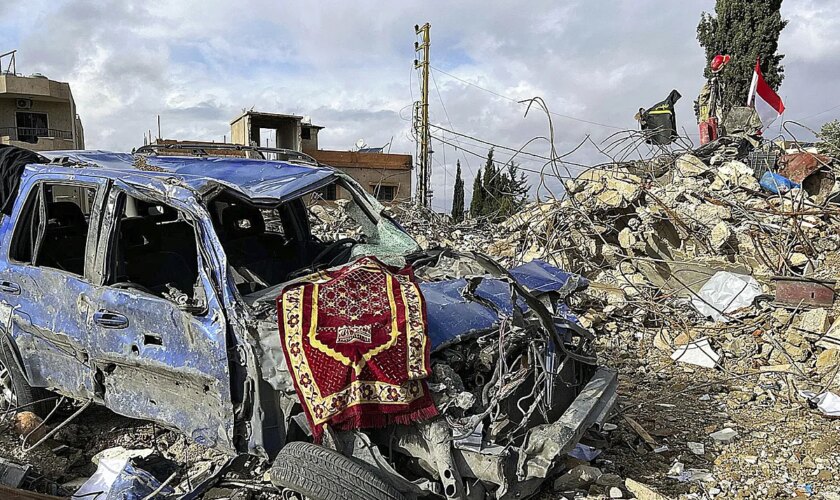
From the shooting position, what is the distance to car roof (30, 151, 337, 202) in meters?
3.81

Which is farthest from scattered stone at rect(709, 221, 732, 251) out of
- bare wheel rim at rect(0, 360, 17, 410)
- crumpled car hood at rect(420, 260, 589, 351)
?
bare wheel rim at rect(0, 360, 17, 410)

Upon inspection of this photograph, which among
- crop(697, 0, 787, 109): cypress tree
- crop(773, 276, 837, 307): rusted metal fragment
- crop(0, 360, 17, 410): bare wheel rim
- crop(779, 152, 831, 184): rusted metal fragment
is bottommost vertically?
crop(0, 360, 17, 410): bare wheel rim

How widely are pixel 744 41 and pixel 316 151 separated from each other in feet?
59.6

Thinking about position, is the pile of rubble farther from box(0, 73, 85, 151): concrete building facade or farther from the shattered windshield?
box(0, 73, 85, 151): concrete building facade

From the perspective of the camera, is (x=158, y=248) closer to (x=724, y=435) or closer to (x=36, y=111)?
(x=724, y=435)

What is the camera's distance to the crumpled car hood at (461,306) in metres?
3.38

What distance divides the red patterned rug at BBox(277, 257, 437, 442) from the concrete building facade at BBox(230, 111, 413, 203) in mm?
25945

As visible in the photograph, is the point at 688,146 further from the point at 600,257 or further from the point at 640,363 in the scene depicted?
the point at 640,363

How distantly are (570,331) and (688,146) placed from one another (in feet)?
23.2

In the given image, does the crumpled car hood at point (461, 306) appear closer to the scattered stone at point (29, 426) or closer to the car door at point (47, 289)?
the car door at point (47, 289)

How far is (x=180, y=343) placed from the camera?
11.2 feet

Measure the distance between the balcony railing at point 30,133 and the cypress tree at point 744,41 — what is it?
2901 centimetres

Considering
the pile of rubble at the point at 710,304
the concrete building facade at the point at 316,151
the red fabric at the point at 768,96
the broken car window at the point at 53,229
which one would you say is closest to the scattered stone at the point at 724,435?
the pile of rubble at the point at 710,304

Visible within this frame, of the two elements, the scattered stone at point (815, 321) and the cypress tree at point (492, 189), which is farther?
the cypress tree at point (492, 189)
